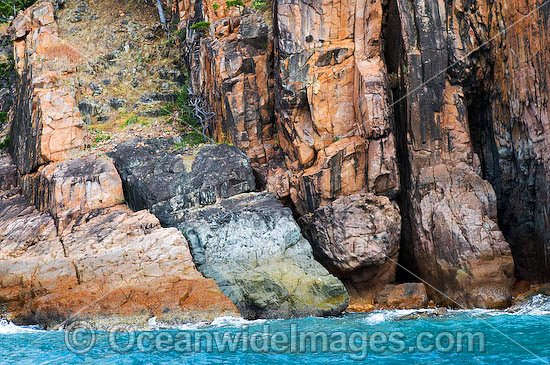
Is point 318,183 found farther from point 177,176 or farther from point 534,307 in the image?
point 534,307

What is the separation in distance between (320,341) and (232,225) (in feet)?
25.6

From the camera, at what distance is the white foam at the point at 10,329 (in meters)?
18.4

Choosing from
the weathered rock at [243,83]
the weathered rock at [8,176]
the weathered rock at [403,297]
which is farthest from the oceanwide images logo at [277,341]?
the weathered rock at [8,176]

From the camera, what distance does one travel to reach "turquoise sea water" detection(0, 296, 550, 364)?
14.0 m

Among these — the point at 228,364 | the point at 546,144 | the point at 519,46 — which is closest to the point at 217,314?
the point at 228,364

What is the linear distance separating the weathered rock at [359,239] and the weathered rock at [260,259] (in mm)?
1108

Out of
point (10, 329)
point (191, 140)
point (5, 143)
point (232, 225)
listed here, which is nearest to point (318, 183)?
point (232, 225)

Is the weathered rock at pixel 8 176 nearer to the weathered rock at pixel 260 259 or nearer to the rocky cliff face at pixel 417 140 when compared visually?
the weathered rock at pixel 260 259

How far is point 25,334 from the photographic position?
58.6ft

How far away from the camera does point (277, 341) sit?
15.7 meters

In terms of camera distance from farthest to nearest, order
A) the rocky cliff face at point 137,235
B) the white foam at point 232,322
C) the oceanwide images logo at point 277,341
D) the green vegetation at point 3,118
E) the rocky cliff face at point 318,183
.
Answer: the green vegetation at point 3,118, the rocky cliff face at point 318,183, the rocky cliff face at point 137,235, the white foam at point 232,322, the oceanwide images logo at point 277,341

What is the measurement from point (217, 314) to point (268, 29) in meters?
14.7

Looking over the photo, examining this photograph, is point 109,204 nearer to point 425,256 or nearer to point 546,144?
point 425,256

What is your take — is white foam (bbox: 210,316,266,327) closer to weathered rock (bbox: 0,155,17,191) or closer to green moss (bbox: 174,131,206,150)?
green moss (bbox: 174,131,206,150)
